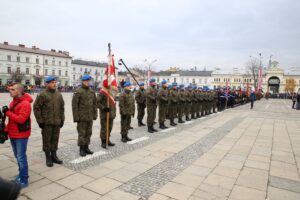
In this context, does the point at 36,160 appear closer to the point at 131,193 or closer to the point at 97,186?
the point at 97,186

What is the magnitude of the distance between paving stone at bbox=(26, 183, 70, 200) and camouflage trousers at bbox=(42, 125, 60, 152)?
1.10 m

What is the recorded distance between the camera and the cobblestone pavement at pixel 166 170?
406cm

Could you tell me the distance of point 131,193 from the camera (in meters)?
4.02

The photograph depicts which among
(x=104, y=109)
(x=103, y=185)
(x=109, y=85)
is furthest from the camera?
(x=109, y=85)

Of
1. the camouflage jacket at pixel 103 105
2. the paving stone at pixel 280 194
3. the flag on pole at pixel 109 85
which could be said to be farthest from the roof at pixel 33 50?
the paving stone at pixel 280 194

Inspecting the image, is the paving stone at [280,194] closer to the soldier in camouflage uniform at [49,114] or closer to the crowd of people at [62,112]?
the crowd of people at [62,112]

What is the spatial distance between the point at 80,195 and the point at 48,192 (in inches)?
22.1

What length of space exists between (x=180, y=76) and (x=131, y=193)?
96.5m

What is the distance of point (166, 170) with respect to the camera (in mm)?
5137

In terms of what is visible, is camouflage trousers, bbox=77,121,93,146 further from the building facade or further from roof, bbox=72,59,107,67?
roof, bbox=72,59,107,67

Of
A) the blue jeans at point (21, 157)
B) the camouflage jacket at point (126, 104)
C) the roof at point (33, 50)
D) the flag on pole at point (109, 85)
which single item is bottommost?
the blue jeans at point (21, 157)

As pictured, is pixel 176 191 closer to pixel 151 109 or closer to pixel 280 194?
pixel 280 194

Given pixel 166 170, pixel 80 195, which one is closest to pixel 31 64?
pixel 166 170

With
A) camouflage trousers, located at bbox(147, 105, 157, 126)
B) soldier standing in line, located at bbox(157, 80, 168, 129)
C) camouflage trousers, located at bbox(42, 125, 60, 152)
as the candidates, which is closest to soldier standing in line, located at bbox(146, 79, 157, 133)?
camouflage trousers, located at bbox(147, 105, 157, 126)
